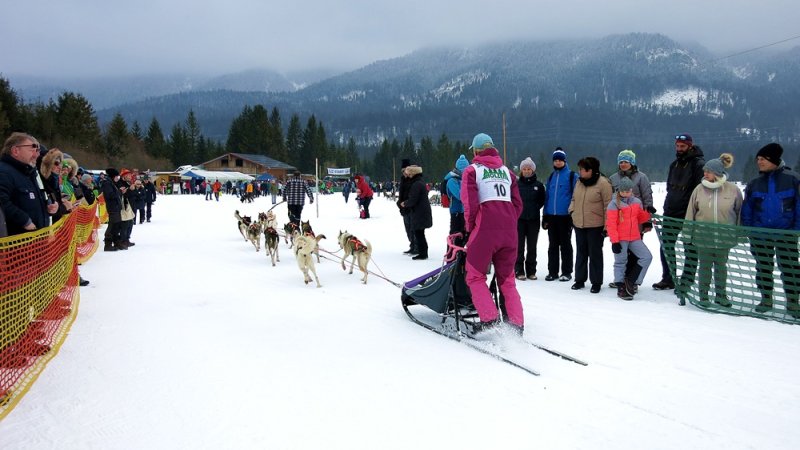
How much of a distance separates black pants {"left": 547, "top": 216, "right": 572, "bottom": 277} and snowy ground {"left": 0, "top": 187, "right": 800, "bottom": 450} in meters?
1.23

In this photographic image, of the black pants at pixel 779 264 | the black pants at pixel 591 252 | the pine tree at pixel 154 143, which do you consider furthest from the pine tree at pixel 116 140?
the black pants at pixel 779 264

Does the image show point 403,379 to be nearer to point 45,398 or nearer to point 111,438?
point 111,438

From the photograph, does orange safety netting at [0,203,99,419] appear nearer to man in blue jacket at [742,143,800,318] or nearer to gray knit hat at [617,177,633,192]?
gray knit hat at [617,177,633,192]

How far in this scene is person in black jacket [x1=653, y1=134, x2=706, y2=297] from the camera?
5.64 meters

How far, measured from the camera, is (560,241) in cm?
707

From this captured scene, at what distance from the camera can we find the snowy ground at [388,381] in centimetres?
272

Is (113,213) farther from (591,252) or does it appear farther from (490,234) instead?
(591,252)

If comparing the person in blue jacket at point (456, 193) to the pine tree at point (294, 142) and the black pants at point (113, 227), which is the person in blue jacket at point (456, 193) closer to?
the black pants at point (113, 227)

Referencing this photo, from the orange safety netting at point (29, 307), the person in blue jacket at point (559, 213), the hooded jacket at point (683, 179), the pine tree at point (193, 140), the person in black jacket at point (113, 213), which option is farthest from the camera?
the pine tree at point (193, 140)

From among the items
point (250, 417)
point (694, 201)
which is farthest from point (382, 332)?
point (694, 201)

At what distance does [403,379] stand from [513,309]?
127 centimetres

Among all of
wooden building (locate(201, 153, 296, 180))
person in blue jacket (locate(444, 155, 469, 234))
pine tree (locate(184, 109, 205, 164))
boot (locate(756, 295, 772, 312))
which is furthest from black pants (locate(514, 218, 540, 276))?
pine tree (locate(184, 109, 205, 164))

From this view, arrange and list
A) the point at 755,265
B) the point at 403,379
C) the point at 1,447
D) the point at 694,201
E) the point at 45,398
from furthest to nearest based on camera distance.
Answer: the point at 694,201, the point at 755,265, the point at 403,379, the point at 45,398, the point at 1,447

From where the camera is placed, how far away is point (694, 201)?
5.70 metres
